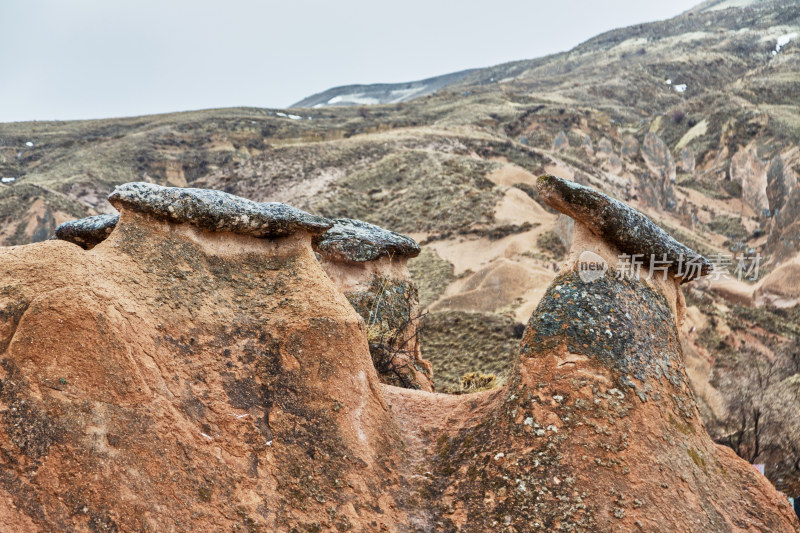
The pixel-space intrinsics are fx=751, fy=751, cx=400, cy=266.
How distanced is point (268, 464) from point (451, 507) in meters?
1.23

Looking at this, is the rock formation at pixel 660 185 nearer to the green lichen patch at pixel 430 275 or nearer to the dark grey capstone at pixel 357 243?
the green lichen patch at pixel 430 275

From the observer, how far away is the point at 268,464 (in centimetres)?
466

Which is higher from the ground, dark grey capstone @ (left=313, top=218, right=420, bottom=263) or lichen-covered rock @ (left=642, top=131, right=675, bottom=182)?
dark grey capstone @ (left=313, top=218, right=420, bottom=263)

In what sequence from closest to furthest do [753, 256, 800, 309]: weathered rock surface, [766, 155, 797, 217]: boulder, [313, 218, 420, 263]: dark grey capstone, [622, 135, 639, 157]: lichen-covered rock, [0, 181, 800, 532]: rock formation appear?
[0, 181, 800, 532]: rock formation < [313, 218, 420, 263]: dark grey capstone < [753, 256, 800, 309]: weathered rock surface < [766, 155, 797, 217]: boulder < [622, 135, 639, 157]: lichen-covered rock

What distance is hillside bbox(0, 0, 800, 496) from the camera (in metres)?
19.4

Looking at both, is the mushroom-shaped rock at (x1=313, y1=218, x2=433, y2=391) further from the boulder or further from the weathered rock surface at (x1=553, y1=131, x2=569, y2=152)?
the weathered rock surface at (x1=553, y1=131, x2=569, y2=152)

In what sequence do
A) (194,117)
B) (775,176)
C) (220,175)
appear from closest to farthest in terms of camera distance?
(775,176)
(220,175)
(194,117)

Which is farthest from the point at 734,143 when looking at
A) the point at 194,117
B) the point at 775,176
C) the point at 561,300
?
the point at 561,300

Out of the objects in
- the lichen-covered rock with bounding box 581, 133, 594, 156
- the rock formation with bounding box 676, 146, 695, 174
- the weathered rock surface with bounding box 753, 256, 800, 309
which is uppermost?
the lichen-covered rock with bounding box 581, 133, 594, 156

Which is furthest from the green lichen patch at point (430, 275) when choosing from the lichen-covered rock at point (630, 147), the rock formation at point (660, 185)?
the lichen-covered rock at point (630, 147)

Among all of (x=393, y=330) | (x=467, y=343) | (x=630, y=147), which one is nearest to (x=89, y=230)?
(x=393, y=330)

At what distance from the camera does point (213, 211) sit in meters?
5.69

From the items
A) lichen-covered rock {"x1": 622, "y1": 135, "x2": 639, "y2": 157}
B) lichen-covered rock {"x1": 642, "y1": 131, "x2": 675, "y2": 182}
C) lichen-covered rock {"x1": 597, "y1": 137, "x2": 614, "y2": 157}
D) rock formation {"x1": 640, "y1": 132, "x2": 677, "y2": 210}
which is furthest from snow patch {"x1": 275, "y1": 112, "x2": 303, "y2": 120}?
rock formation {"x1": 640, "y1": 132, "x2": 677, "y2": 210}

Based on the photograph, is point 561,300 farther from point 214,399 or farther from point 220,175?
point 220,175
